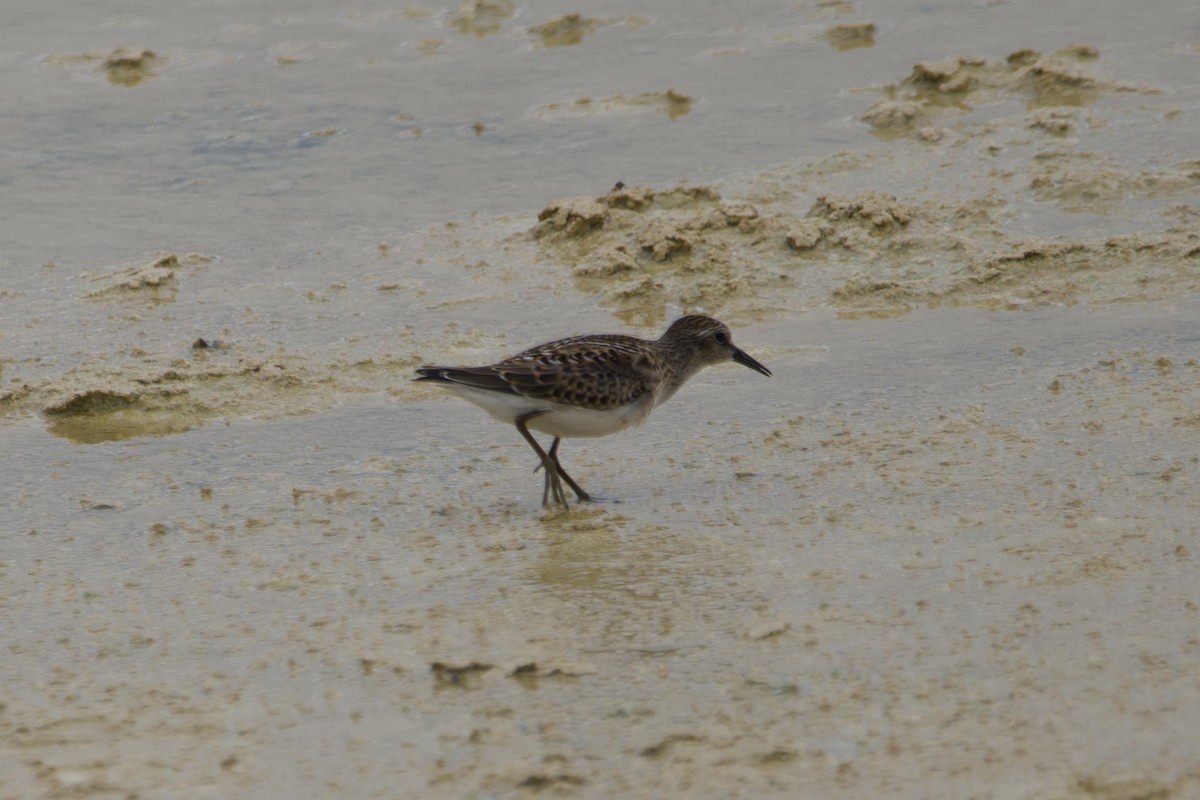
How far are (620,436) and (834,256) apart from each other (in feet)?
7.03

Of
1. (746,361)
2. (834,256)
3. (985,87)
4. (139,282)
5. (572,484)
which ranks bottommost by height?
(572,484)

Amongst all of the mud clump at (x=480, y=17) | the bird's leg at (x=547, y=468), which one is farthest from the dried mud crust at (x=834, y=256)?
the mud clump at (x=480, y=17)

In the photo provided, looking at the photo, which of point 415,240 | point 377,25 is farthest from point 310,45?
point 415,240

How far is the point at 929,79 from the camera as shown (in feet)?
35.9

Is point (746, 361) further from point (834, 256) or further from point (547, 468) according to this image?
point (834, 256)

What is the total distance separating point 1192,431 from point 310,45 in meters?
8.67

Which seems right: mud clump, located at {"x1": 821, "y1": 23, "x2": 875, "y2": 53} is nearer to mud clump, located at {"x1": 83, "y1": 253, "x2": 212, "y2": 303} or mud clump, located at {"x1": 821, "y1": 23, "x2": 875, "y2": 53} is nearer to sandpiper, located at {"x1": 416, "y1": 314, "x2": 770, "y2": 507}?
mud clump, located at {"x1": 83, "y1": 253, "x2": 212, "y2": 303}

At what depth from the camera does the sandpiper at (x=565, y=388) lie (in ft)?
20.5

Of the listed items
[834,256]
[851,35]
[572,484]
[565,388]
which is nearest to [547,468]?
[572,484]

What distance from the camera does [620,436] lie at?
7043 millimetres

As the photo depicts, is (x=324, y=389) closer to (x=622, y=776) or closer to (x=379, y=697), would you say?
(x=379, y=697)

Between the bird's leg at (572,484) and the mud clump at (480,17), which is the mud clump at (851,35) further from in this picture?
the bird's leg at (572,484)

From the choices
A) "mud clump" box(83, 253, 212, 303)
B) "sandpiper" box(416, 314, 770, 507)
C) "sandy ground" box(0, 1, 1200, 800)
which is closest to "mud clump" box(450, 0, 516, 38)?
"sandy ground" box(0, 1, 1200, 800)

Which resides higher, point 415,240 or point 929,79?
point 929,79
